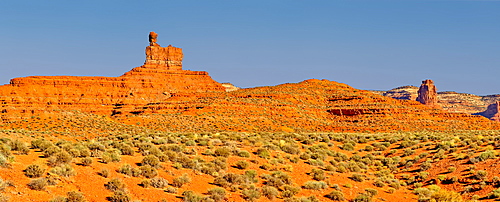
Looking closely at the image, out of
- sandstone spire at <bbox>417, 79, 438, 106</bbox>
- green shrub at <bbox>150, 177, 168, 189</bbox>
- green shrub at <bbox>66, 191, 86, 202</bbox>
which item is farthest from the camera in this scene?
sandstone spire at <bbox>417, 79, 438, 106</bbox>

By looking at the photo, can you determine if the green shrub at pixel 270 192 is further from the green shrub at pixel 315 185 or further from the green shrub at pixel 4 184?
the green shrub at pixel 4 184

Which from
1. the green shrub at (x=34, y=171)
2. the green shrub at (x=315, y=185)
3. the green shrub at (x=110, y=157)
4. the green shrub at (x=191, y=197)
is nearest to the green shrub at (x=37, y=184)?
the green shrub at (x=34, y=171)

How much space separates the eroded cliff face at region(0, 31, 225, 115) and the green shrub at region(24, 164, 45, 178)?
7090 cm

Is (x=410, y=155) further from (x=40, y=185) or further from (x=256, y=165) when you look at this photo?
(x=40, y=185)

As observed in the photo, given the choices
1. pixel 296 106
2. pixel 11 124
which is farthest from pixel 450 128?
pixel 11 124

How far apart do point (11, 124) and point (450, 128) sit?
56721mm

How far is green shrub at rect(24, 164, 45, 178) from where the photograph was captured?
569 inches

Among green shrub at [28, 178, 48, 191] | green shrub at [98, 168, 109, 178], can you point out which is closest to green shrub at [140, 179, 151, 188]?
green shrub at [98, 168, 109, 178]

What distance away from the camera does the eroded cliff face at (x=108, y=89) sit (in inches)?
3487

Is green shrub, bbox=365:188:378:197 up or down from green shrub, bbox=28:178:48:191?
down

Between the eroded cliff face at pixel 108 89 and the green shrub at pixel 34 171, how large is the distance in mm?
70898

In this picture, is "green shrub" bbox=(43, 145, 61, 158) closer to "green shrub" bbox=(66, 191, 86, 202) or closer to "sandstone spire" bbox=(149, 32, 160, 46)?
"green shrub" bbox=(66, 191, 86, 202)

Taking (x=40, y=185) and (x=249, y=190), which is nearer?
(x=40, y=185)

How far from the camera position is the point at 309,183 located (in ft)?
66.8
